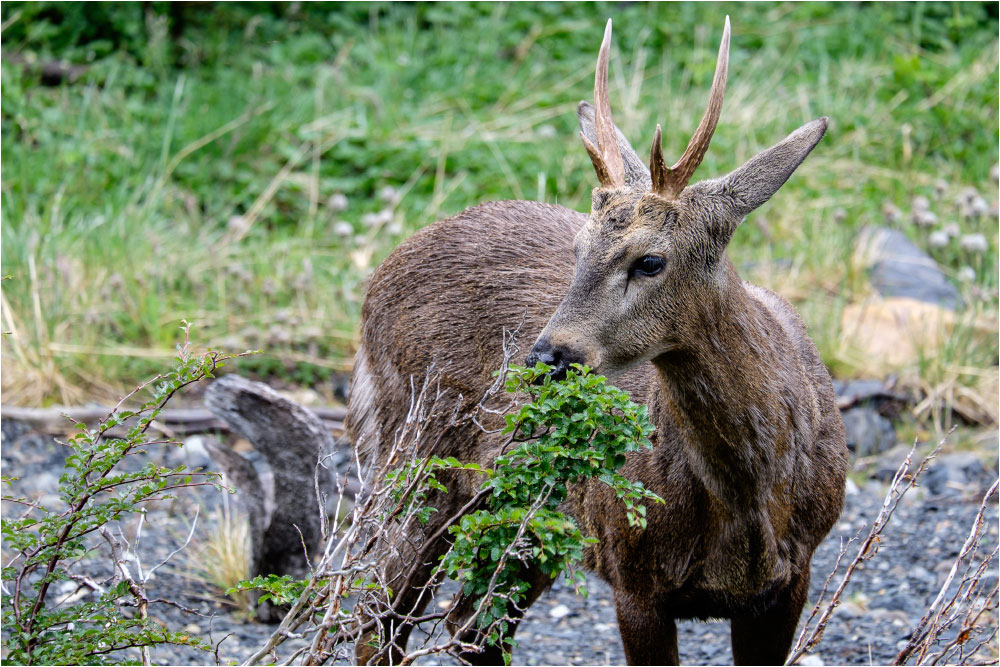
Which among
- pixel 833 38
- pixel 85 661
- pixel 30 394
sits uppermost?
pixel 833 38

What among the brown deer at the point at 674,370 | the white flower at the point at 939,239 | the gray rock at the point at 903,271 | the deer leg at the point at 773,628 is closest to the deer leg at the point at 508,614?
the brown deer at the point at 674,370

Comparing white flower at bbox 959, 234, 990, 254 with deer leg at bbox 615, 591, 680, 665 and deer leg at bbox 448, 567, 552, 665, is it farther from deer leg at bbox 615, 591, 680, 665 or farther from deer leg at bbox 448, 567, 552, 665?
deer leg at bbox 615, 591, 680, 665

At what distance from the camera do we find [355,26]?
35.9 ft

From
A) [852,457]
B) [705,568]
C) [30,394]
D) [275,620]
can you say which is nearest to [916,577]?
[852,457]

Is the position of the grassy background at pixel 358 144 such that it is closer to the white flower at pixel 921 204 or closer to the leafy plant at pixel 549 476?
the white flower at pixel 921 204

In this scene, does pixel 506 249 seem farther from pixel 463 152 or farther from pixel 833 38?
pixel 833 38

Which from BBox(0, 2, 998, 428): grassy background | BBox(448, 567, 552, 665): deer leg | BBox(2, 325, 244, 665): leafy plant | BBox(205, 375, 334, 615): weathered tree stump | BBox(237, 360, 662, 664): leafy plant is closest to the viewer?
BBox(237, 360, 662, 664): leafy plant

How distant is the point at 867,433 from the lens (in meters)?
6.51

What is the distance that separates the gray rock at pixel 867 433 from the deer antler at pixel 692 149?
3669 mm

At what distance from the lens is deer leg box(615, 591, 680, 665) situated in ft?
12.1

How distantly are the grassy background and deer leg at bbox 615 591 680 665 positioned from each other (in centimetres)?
365

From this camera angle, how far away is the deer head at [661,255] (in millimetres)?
3176

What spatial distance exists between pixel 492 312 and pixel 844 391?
323cm

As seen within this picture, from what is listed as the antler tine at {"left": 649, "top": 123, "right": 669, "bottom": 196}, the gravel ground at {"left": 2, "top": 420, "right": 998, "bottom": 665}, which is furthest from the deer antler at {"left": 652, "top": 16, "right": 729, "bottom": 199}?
the gravel ground at {"left": 2, "top": 420, "right": 998, "bottom": 665}
